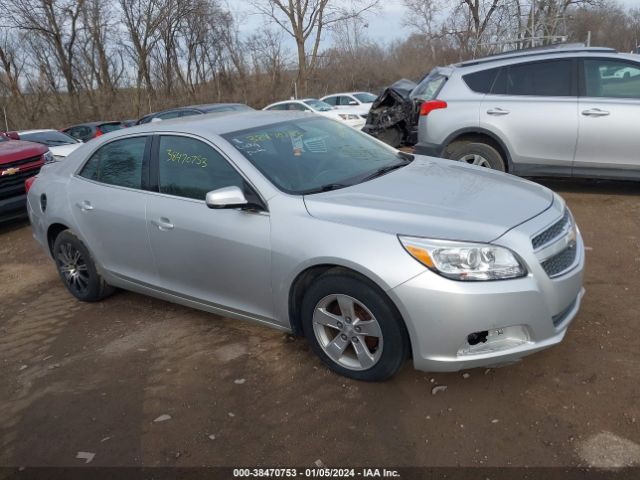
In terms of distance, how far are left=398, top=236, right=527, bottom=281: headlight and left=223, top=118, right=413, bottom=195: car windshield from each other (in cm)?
96

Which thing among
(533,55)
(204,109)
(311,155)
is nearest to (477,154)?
(533,55)

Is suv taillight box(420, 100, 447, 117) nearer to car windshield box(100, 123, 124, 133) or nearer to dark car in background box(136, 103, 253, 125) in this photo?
dark car in background box(136, 103, 253, 125)

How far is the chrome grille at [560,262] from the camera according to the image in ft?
9.28

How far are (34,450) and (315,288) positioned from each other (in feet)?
5.87

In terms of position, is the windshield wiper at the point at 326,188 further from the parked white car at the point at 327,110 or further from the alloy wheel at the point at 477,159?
the parked white car at the point at 327,110

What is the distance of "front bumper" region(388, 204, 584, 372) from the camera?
267 centimetres

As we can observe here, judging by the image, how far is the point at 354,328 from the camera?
→ 302cm

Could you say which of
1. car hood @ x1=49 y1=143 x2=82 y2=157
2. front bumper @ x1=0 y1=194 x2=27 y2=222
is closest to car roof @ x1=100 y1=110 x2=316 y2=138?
front bumper @ x1=0 y1=194 x2=27 y2=222

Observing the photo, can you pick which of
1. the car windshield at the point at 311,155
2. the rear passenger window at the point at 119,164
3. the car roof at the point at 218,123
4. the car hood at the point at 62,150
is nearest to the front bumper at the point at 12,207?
the rear passenger window at the point at 119,164

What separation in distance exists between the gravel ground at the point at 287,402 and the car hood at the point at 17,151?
4645mm

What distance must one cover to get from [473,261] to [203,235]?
177 cm

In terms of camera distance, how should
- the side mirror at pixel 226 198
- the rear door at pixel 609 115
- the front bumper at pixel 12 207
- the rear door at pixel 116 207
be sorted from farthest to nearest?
the front bumper at pixel 12 207
the rear door at pixel 609 115
the rear door at pixel 116 207
the side mirror at pixel 226 198

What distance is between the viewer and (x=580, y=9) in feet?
94.1

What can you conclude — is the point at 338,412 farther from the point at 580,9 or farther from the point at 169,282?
the point at 580,9
